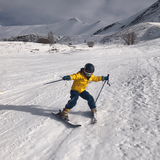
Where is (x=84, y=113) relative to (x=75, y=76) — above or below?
below

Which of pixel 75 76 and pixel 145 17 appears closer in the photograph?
pixel 75 76

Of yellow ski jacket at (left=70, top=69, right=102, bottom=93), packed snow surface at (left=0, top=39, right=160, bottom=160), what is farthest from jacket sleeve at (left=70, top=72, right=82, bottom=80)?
packed snow surface at (left=0, top=39, right=160, bottom=160)

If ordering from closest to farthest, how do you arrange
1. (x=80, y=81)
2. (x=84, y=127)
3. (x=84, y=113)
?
(x=84, y=127), (x=80, y=81), (x=84, y=113)

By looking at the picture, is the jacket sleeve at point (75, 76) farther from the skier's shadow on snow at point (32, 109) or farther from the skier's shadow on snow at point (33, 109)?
the skier's shadow on snow at point (32, 109)

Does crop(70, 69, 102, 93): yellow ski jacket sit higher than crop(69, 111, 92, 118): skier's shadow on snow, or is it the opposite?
crop(70, 69, 102, 93): yellow ski jacket

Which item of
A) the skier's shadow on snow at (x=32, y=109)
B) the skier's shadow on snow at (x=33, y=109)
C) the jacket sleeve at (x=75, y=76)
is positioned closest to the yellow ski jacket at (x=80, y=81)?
the jacket sleeve at (x=75, y=76)

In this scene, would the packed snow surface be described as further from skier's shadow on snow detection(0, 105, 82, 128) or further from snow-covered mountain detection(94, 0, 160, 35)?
snow-covered mountain detection(94, 0, 160, 35)

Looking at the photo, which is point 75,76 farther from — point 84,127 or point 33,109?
point 33,109

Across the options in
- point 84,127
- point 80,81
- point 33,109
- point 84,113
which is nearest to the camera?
point 84,127

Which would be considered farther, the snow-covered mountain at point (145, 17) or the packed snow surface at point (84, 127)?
the snow-covered mountain at point (145, 17)

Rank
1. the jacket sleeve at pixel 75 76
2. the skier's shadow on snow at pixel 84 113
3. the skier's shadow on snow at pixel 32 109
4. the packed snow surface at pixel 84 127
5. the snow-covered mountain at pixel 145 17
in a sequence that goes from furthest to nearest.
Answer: the snow-covered mountain at pixel 145 17 < the skier's shadow on snow at pixel 32 109 < the skier's shadow on snow at pixel 84 113 < the jacket sleeve at pixel 75 76 < the packed snow surface at pixel 84 127

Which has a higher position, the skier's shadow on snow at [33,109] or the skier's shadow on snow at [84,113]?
the skier's shadow on snow at [33,109]

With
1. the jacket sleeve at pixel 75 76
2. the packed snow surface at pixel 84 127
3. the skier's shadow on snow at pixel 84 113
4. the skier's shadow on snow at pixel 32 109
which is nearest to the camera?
the packed snow surface at pixel 84 127

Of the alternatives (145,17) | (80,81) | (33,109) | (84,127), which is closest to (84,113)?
(84,127)
